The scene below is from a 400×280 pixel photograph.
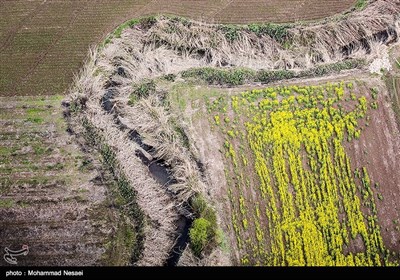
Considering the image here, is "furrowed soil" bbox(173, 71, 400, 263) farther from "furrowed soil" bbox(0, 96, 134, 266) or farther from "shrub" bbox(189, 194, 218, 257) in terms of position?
"furrowed soil" bbox(0, 96, 134, 266)

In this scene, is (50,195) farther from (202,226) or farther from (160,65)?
(160,65)

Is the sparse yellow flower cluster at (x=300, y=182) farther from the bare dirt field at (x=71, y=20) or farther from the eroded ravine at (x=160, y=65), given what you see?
the bare dirt field at (x=71, y=20)

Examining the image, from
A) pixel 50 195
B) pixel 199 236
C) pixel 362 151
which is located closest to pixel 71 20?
pixel 50 195

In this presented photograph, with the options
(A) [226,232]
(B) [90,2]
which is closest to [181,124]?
(A) [226,232]

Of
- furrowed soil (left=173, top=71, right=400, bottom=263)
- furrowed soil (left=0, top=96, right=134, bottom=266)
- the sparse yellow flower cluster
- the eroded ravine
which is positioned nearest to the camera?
the sparse yellow flower cluster

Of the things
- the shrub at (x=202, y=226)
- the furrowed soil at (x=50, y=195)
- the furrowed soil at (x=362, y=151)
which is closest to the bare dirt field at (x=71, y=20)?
the furrowed soil at (x=50, y=195)

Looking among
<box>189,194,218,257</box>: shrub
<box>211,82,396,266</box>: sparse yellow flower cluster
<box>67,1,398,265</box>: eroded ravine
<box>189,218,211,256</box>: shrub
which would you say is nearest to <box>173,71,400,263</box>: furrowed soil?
<box>211,82,396,266</box>: sparse yellow flower cluster

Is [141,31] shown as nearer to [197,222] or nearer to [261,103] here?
[261,103]
